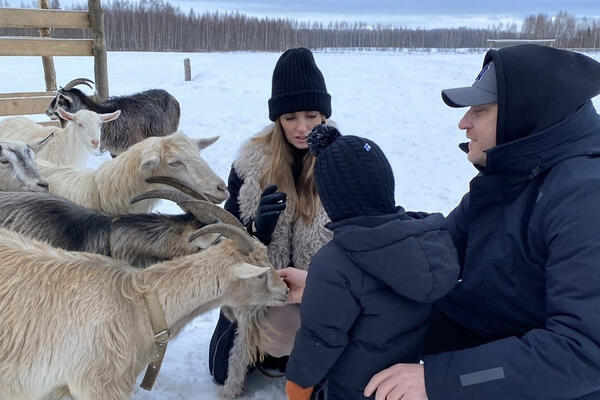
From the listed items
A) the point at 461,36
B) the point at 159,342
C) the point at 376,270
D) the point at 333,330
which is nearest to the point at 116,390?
the point at 159,342

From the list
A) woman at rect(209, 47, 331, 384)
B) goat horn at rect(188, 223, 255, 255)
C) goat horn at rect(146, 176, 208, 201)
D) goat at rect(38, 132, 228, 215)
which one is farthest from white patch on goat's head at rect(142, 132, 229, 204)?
goat horn at rect(188, 223, 255, 255)

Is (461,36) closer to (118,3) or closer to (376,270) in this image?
(118,3)

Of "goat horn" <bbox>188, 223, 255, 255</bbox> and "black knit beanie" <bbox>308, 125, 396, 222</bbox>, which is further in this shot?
"goat horn" <bbox>188, 223, 255, 255</bbox>

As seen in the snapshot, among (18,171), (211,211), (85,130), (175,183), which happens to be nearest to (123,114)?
(85,130)

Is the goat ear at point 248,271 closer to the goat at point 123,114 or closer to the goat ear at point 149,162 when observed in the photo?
the goat ear at point 149,162

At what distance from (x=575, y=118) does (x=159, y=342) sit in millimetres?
1977

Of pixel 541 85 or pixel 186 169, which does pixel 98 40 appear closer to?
pixel 186 169

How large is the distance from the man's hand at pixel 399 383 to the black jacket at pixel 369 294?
0.42ft

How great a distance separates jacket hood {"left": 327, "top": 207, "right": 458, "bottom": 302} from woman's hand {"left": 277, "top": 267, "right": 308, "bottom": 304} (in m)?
0.86

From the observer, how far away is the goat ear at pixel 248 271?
2320 mm

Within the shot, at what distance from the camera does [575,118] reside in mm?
1744

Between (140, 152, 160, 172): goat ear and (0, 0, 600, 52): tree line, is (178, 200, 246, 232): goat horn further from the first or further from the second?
(0, 0, 600, 52): tree line

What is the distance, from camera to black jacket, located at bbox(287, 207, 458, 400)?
6.03 ft

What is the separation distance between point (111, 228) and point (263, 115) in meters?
10.0
